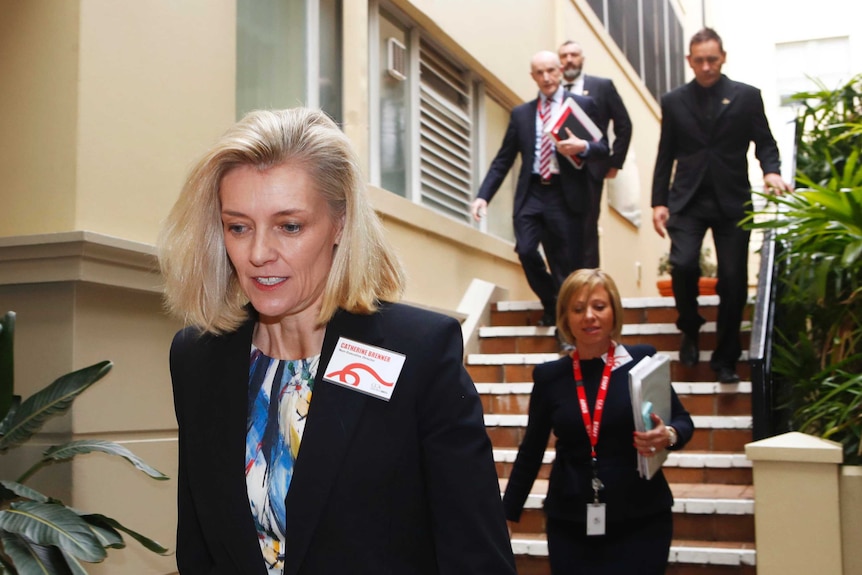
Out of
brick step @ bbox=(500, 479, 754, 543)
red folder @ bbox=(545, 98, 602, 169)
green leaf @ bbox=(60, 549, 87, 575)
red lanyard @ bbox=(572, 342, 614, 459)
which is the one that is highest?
red folder @ bbox=(545, 98, 602, 169)

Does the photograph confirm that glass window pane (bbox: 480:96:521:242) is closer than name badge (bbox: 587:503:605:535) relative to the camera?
No

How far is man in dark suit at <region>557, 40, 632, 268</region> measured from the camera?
7.59m

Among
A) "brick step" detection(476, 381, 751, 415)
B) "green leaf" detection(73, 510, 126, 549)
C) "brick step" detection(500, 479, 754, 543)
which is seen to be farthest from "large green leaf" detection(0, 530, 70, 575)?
"brick step" detection(476, 381, 751, 415)

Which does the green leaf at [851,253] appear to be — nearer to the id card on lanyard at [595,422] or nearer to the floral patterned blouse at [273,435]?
the id card on lanyard at [595,422]

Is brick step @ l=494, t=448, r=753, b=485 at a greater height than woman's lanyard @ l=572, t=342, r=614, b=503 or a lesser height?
lesser

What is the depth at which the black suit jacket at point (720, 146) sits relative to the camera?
6551 mm

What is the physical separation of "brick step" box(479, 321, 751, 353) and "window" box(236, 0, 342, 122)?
209 centimetres

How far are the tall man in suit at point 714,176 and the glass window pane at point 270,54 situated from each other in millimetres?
2315

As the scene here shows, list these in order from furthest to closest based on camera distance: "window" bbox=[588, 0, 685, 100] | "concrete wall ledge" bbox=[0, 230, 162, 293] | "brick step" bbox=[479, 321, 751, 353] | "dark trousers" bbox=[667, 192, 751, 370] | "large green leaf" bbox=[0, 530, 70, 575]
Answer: "window" bbox=[588, 0, 685, 100] < "brick step" bbox=[479, 321, 751, 353] < "dark trousers" bbox=[667, 192, 751, 370] < "concrete wall ledge" bbox=[0, 230, 162, 293] < "large green leaf" bbox=[0, 530, 70, 575]

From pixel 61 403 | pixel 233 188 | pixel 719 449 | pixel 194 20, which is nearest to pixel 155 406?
pixel 61 403

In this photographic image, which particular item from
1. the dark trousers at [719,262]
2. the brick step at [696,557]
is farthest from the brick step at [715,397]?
the brick step at [696,557]

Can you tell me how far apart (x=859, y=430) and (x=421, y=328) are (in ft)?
11.7

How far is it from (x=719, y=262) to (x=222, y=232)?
5.13 metres

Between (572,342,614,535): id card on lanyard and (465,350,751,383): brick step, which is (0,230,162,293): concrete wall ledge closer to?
(572,342,614,535): id card on lanyard
